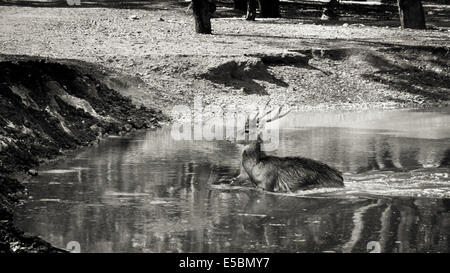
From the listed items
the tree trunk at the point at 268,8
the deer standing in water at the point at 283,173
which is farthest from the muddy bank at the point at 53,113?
the tree trunk at the point at 268,8

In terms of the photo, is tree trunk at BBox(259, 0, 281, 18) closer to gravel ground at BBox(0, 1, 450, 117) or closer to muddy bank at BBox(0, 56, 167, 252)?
gravel ground at BBox(0, 1, 450, 117)

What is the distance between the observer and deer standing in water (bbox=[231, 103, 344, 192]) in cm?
1218

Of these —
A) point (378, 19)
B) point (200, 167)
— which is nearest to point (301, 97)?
point (200, 167)

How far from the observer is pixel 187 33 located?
2658 centimetres

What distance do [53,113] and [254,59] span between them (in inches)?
270

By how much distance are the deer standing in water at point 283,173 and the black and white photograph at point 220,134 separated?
0.02 meters

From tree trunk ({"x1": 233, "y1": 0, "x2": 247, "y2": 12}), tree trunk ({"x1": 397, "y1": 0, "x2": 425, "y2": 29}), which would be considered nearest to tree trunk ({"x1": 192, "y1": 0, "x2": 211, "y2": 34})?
tree trunk ({"x1": 397, "y1": 0, "x2": 425, "y2": 29})

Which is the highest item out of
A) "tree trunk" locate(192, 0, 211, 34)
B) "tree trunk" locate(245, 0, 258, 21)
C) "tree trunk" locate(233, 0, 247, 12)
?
"tree trunk" locate(192, 0, 211, 34)

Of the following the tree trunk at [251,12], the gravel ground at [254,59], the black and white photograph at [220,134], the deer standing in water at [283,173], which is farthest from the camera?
the tree trunk at [251,12]

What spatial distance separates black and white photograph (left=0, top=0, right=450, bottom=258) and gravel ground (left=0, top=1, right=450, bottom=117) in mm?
51

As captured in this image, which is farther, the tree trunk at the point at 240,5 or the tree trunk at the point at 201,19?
the tree trunk at the point at 240,5

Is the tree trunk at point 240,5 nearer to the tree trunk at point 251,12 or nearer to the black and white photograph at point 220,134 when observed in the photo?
the tree trunk at point 251,12

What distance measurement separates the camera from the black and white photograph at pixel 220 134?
9906 mm

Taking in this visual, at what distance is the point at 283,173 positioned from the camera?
12.3 m
